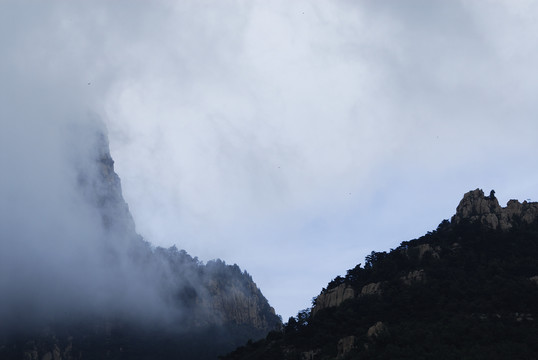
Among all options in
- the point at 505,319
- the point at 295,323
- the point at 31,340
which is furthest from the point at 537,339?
the point at 31,340

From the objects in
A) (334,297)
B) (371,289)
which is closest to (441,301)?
(371,289)

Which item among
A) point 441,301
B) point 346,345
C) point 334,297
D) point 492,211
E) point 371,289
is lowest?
point 346,345

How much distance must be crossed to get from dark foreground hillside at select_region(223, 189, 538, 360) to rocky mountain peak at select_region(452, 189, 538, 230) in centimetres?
26

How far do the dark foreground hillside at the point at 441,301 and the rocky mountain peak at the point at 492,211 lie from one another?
0.26 m

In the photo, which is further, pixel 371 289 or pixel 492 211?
pixel 492 211

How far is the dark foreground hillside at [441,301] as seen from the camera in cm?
12019

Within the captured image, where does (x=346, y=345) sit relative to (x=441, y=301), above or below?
below

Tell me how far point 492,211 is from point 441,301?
4812 cm

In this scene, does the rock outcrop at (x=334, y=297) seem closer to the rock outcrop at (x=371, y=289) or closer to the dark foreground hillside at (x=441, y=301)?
the dark foreground hillside at (x=441, y=301)

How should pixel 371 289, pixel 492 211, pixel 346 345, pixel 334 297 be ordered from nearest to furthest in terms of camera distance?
1. pixel 346 345
2. pixel 371 289
3. pixel 334 297
4. pixel 492 211

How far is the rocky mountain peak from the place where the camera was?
173 meters

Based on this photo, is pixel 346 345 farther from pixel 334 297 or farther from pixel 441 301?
pixel 334 297

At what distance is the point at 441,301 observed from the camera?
5576 inches

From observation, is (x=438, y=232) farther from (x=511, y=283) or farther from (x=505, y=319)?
(x=505, y=319)
